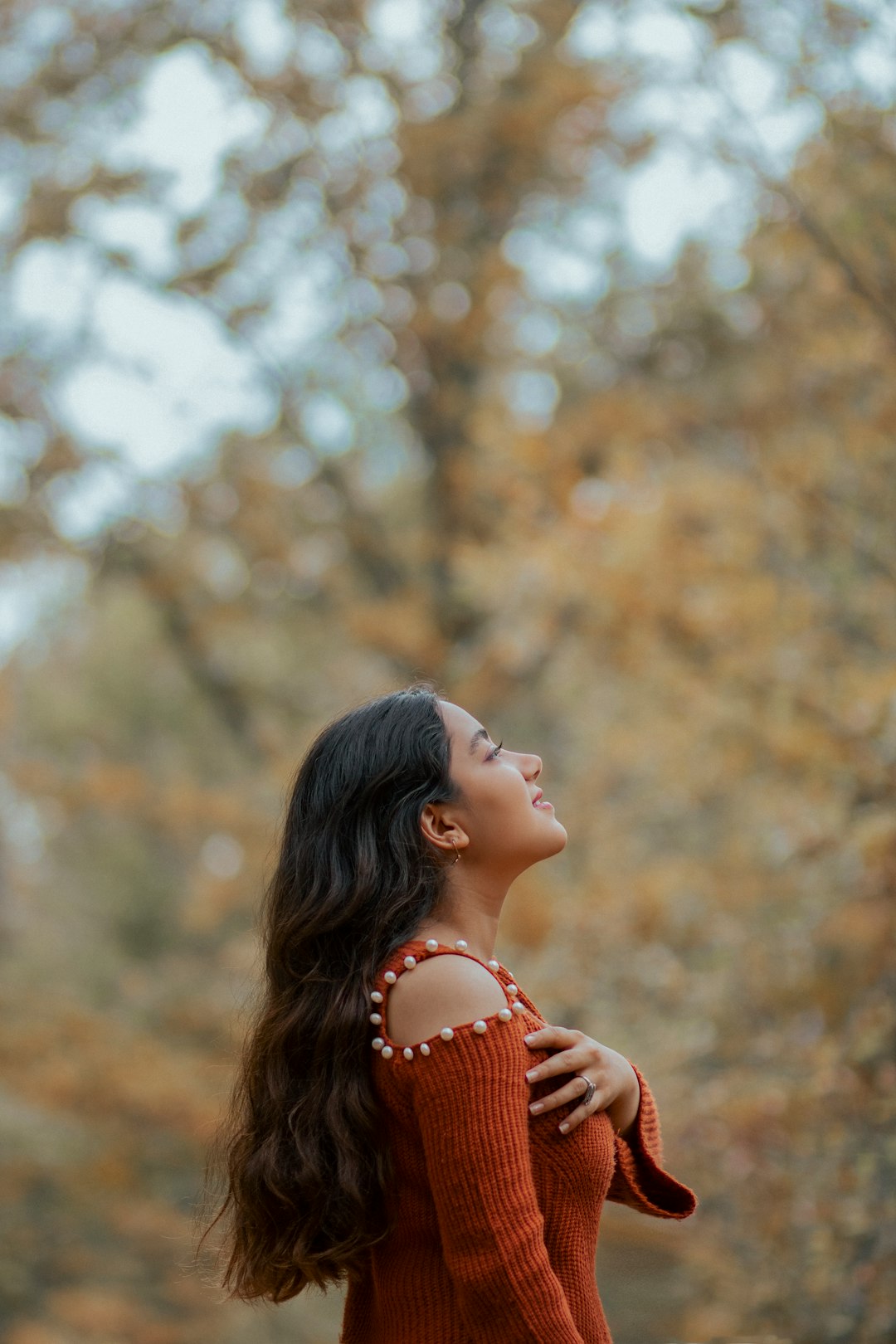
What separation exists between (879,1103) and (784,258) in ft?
10.9

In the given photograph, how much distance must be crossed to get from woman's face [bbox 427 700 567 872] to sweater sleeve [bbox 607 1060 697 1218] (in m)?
0.27

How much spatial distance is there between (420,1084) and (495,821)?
0.93 feet

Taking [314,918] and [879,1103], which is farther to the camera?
[879,1103]

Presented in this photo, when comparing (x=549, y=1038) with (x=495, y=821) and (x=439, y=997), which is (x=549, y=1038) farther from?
(x=495, y=821)

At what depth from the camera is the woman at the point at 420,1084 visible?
1159 mm

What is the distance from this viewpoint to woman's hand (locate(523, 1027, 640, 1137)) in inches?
48.2

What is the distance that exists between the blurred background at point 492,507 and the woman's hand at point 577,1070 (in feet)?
8.81

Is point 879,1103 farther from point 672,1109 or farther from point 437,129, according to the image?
point 437,129

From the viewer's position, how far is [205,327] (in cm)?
629

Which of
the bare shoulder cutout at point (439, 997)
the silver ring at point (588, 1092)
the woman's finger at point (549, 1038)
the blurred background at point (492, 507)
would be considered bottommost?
the silver ring at point (588, 1092)

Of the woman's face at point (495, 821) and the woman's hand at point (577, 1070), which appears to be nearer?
the woman's hand at point (577, 1070)

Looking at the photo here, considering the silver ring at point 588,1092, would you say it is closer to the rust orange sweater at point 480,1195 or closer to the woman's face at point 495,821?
the rust orange sweater at point 480,1195

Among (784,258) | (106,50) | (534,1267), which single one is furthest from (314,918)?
(106,50)

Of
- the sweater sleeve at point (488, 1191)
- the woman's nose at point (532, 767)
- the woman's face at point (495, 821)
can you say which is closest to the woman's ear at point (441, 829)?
the woman's face at point (495, 821)
